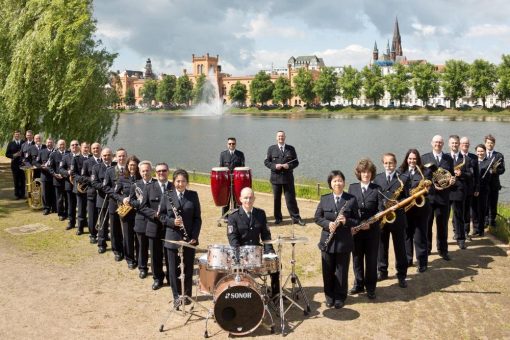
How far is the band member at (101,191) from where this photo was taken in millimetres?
9711

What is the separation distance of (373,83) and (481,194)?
351 ft

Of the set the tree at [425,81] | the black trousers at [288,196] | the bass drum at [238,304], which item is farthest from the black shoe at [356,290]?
the tree at [425,81]

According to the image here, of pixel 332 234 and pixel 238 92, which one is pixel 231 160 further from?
pixel 238 92

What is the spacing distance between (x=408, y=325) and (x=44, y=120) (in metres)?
16.2

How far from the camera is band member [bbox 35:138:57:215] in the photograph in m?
13.0

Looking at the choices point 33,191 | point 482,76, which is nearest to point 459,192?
point 33,191

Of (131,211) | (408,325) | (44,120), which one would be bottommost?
(408,325)

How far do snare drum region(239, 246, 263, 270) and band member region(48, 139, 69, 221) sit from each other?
Answer: 7.44 m

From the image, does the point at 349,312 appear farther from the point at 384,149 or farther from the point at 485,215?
the point at 384,149

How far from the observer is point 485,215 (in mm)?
11328

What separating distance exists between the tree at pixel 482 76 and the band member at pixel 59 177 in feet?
323

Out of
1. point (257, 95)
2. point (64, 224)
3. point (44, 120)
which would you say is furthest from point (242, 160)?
point (257, 95)

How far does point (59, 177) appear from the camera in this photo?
1195 cm

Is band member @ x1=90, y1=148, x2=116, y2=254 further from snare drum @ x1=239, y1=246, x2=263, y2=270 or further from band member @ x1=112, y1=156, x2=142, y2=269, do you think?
snare drum @ x1=239, y1=246, x2=263, y2=270
